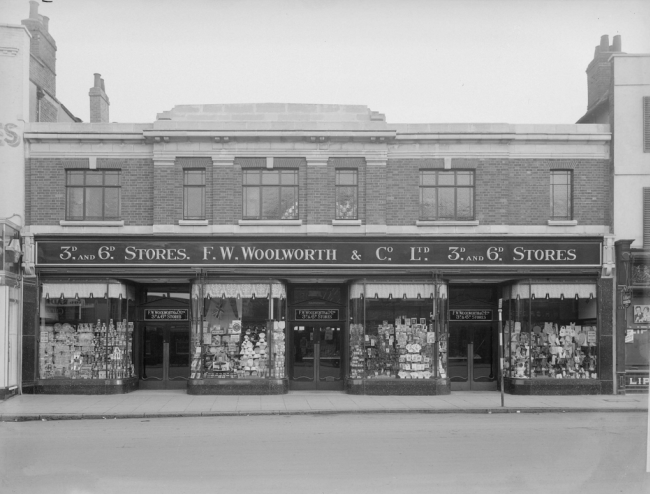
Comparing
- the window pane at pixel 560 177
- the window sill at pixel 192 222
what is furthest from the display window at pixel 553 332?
the window sill at pixel 192 222

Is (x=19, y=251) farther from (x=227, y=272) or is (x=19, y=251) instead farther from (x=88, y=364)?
(x=227, y=272)

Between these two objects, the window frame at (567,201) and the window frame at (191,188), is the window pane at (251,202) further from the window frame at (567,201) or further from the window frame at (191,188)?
the window frame at (567,201)

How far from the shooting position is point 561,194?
22.3 metres

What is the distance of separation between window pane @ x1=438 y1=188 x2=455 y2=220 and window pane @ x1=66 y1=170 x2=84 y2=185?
1072cm

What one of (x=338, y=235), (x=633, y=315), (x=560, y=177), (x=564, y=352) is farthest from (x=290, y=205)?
(x=633, y=315)

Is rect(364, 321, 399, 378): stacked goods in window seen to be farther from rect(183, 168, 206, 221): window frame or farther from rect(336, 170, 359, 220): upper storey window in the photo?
rect(183, 168, 206, 221): window frame

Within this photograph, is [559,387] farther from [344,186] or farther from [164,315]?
[164,315]

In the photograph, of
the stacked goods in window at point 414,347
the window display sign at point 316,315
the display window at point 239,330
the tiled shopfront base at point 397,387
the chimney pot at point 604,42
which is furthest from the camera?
the chimney pot at point 604,42

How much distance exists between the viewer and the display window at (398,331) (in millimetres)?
21719

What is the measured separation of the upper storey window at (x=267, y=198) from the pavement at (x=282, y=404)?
531 centimetres

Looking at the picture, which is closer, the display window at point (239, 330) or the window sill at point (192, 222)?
the display window at point (239, 330)

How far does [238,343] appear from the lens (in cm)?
2175

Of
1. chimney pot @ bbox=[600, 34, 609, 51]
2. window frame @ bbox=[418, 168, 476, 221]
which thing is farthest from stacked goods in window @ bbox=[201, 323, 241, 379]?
chimney pot @ bbox=[600, 34, 609, 51]

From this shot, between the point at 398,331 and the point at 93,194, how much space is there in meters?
9.97
